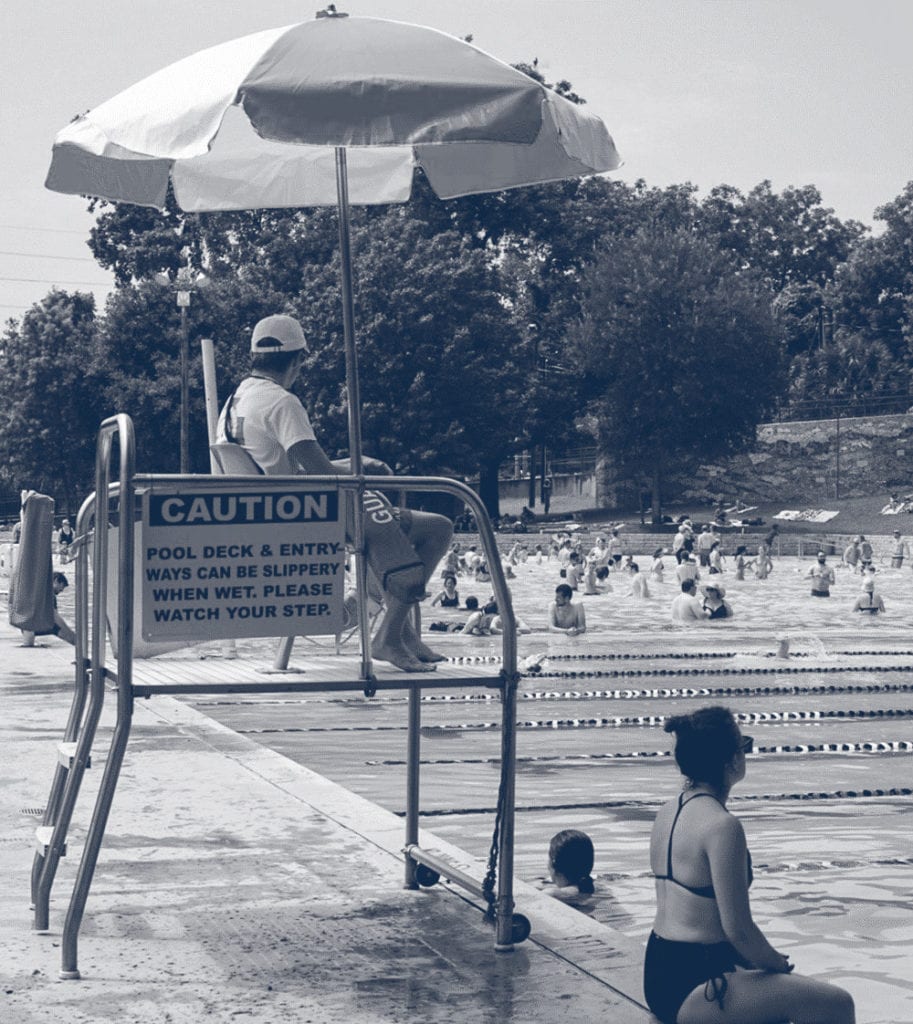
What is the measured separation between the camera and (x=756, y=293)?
67938mm

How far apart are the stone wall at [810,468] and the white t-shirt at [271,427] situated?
209 ft

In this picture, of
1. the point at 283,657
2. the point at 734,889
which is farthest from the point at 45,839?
the point at 734,889

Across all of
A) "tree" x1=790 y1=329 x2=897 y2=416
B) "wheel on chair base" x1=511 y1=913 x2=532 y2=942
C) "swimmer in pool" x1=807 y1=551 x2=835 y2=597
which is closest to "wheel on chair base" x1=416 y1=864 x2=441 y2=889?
"wheel on chair base" x1=511 y1=913 x2=532 y2=942

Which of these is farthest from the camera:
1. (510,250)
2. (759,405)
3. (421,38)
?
(510,250)

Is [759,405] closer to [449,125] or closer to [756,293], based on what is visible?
[756,293]

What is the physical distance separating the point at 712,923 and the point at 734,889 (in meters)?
0.15

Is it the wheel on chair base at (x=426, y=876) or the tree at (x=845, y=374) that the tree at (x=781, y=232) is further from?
the wheel on chair base at (x=426, y=876)

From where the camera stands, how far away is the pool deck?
458 centimetres

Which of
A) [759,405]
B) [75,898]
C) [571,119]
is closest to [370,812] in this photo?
[75,898]

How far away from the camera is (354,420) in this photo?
571 cm

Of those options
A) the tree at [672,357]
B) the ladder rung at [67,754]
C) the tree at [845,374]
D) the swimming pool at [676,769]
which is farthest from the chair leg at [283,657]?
the tree at [845,374]

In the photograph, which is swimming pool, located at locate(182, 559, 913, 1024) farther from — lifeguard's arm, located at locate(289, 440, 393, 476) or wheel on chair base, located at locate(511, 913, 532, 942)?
lifeguard's arm, located at locate(289, 440, 393, 476)

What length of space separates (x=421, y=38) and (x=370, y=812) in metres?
3.59

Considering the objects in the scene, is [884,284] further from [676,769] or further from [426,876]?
[426,876]
